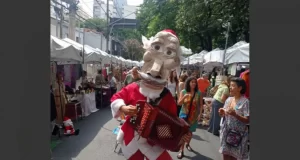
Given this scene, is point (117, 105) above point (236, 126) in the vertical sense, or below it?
above

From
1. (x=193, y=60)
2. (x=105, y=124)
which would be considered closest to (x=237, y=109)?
(x=105, y=124)

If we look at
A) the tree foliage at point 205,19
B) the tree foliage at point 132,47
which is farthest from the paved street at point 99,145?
the tree foliage at point 132,47

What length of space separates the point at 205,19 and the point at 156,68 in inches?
473

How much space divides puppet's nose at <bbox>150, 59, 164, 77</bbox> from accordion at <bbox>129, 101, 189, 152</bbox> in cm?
34

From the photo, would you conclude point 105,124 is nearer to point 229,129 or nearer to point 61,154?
point 61,154

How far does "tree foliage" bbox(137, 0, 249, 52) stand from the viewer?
419 inches

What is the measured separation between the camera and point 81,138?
6488 millimetres

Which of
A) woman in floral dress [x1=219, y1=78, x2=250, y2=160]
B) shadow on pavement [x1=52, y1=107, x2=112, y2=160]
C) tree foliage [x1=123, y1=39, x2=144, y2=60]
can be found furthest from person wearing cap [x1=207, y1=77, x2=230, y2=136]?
tree foliage [x1=123, y1=39, x2=144, y2=60]

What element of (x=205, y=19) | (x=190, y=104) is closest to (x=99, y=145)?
(x=190, y=104)

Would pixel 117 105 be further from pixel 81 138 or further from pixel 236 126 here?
pixel 81 138

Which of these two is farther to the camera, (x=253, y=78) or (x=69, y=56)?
(x=69, y=56)

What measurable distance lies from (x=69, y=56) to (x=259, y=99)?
5889 millimetres

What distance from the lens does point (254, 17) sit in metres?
1.16

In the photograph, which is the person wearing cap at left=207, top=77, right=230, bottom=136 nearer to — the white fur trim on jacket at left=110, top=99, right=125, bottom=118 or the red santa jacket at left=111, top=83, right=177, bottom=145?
the red santa jacket at left=111, top=83, right=177, bottom=145
